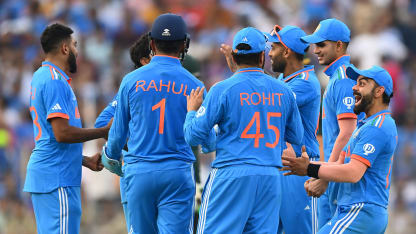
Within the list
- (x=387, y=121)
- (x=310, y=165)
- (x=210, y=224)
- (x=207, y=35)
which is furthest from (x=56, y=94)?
(x=207, y=35)

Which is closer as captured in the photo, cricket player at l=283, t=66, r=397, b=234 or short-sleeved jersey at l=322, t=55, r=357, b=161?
cricket player at l=283, t=66, r=397, b=234

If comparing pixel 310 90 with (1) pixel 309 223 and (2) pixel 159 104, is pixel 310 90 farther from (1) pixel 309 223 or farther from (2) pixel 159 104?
(2) pixel 159 104

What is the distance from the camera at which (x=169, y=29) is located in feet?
22.9

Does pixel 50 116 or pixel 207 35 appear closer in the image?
pixel 50 116

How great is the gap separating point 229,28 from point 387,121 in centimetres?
853

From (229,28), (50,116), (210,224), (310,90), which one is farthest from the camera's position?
(229,28)

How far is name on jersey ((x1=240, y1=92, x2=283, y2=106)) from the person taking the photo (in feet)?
21.1

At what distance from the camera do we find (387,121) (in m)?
6.74

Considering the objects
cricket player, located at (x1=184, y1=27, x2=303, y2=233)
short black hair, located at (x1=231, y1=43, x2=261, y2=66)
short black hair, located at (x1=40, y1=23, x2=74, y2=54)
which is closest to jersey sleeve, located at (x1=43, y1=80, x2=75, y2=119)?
short black hair, located at (x1=40, y1=23, x2=74, y2=54)

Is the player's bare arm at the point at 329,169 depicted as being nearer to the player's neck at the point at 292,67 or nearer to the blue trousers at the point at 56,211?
the player's neck at the point at 292,67

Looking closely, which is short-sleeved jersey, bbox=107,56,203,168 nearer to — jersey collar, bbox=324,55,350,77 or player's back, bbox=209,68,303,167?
player's back, bbox=209,68,303,167

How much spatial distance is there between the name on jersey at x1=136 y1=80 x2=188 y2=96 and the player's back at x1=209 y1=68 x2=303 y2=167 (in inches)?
20.7

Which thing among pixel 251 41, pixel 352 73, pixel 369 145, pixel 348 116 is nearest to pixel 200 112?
pixel 251 41

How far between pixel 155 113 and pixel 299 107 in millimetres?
1843
